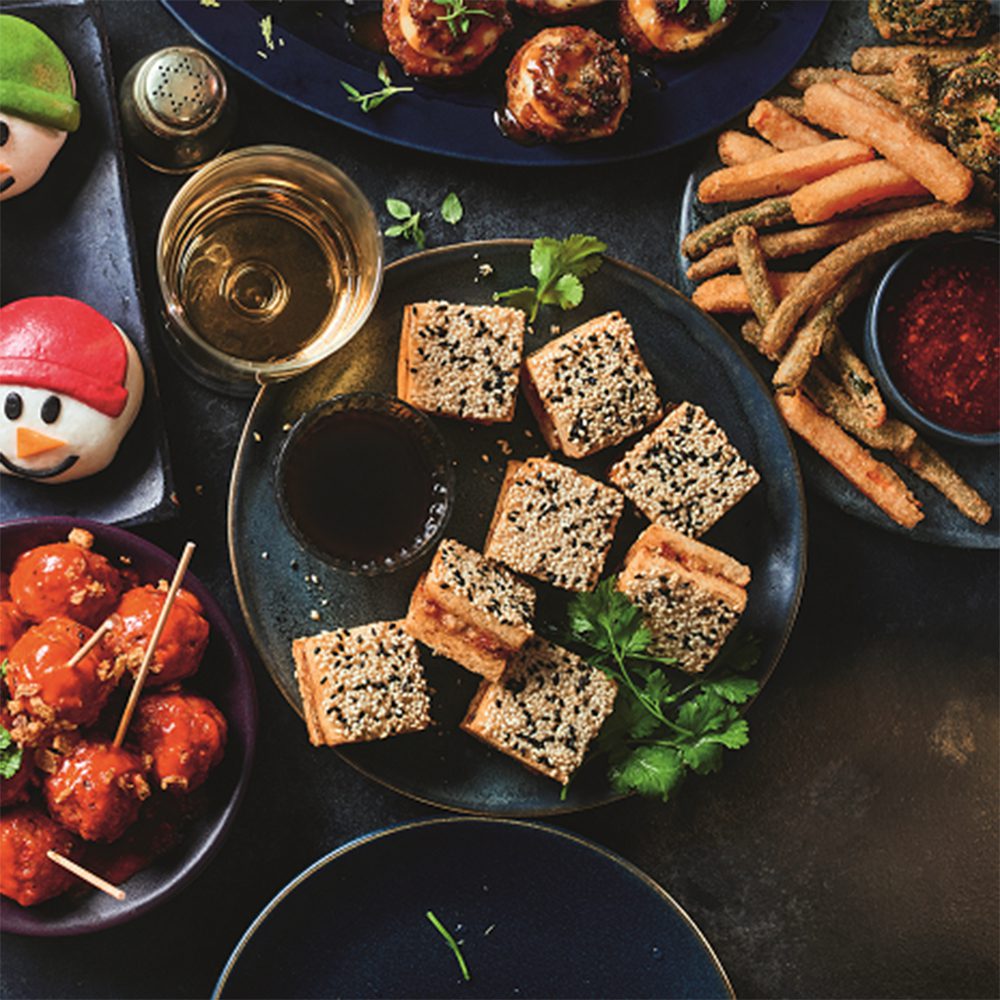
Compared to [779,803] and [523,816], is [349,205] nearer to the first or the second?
[523,816]

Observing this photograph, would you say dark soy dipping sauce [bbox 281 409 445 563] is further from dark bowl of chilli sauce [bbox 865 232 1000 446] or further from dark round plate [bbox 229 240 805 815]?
dark bowl of chilli sauce [bbox 865 232 1000 446]

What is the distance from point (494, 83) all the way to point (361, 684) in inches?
56.3

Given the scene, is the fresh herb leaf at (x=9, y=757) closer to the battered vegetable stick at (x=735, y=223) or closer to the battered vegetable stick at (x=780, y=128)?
the battered vegetable stick at (x=735, y=223)

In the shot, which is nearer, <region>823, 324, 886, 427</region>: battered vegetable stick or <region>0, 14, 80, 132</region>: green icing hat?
<region>0, 14, 80, 132</region>: green icing hat

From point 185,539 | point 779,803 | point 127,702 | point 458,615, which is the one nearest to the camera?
point 127,702

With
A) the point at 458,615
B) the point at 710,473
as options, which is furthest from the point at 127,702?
the point at 710,473

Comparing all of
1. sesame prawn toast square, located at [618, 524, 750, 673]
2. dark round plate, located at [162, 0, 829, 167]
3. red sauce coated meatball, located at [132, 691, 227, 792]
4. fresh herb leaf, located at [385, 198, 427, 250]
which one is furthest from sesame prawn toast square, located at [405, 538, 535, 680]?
dark round plate, located at [162, 0, 829, 167]

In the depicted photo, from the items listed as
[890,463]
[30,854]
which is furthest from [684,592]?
[30,854]

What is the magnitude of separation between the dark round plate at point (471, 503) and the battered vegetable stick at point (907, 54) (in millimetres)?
704

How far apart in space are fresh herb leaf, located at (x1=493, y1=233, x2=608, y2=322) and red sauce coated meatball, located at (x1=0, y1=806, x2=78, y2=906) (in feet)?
4.89

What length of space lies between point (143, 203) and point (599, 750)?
1.63 metres

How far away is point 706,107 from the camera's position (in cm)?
276

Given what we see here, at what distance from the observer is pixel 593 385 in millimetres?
2648

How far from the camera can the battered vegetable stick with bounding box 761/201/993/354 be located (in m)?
2.60
